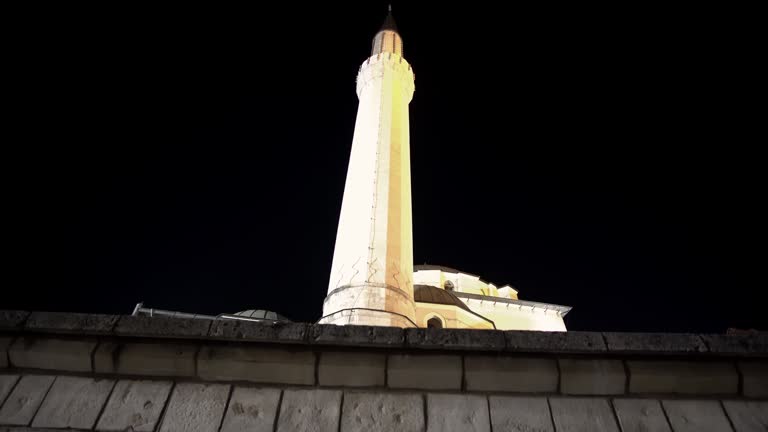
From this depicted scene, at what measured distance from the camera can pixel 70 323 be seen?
10.3 feet

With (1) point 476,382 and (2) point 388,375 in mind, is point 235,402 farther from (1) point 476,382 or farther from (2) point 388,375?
(1) point 476,382

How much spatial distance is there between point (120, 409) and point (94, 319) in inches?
25.8

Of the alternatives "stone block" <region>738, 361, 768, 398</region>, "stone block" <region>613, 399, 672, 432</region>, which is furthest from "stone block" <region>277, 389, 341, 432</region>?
"stone block" <region>738, 361, 768, 398</region>

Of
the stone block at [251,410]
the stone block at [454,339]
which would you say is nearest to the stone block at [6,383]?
the stone block at [251,410]

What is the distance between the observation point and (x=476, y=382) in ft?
9.85

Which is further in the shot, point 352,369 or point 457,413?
point 352,369

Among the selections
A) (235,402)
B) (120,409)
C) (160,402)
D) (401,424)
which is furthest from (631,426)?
(120,409)

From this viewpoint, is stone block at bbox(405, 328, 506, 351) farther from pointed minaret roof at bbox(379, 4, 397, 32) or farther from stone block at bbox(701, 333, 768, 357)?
pointed minaret roof at bbox(379, 4, 397, 32)

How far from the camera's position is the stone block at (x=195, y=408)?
112 inches

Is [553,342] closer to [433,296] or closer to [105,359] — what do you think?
[105,359]

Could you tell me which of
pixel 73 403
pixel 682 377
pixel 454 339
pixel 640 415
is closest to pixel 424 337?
pixel 454 339

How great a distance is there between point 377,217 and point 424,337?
11.2 meters

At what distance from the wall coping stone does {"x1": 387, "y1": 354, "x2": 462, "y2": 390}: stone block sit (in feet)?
0.23

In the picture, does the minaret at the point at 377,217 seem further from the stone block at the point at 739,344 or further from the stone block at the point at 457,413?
the stone block at the point at 739,344
